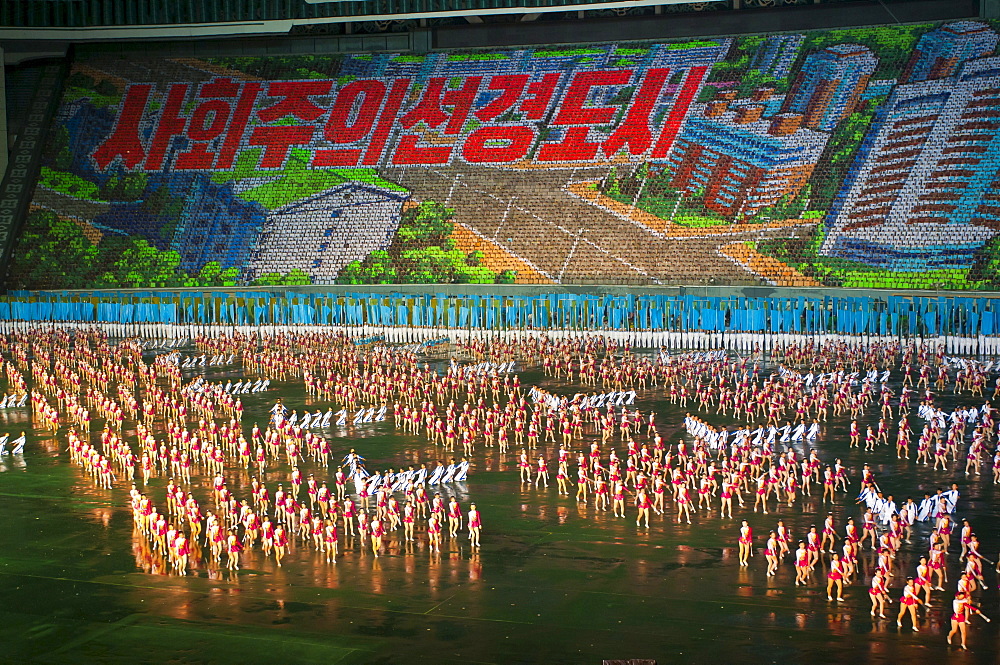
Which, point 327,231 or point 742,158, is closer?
point 742,158

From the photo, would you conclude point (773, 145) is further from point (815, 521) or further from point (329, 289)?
point (815, 521)

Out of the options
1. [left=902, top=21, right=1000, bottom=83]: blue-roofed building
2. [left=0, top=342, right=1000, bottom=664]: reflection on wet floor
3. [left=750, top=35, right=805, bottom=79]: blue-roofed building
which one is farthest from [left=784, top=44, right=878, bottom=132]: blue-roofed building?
[left=0, top=342, right=1000, bottom=664]: reflection on wet floor

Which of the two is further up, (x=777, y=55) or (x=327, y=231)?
(x=777, y=55)

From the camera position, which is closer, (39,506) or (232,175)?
(39,506)

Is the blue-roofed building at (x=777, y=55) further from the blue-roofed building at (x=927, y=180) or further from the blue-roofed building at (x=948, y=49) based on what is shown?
the blue-roofed building at (x=927, y=180)

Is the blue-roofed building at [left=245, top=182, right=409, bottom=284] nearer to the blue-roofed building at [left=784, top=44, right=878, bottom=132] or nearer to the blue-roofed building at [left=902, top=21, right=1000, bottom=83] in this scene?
the blue-roofed building at [left=784, top=44, right=878, bottom=132]

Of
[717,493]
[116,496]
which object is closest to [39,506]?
[116,496]

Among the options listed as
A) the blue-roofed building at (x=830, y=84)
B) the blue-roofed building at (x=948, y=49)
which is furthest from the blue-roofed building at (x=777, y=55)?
the blue-roofed building at (x=948, y=49)

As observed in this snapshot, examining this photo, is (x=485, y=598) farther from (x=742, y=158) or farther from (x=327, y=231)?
(x=327, y=231)

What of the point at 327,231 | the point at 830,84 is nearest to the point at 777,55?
the point at 830,84
